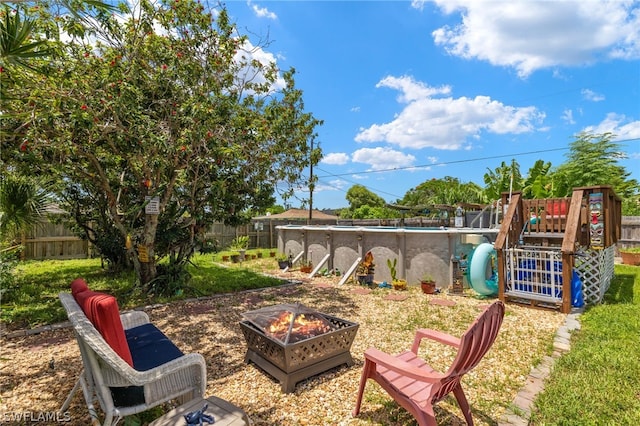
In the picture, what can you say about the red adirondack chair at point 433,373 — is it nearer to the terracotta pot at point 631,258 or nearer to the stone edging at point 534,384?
the stone edging at point 534,384

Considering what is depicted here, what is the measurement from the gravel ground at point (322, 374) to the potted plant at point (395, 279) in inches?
42.0

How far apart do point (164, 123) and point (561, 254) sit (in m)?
8.58

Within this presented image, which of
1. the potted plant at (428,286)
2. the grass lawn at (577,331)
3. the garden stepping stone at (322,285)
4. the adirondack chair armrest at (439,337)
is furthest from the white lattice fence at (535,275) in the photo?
the adirondack chair armrest at (439,337)

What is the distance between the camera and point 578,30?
7238mm

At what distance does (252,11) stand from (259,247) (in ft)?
46.5

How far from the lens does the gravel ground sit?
3.06m

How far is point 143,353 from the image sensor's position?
10.2ft

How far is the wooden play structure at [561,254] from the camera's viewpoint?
6.70 meters

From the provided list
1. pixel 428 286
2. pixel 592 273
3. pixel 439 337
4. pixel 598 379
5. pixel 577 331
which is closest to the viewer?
pixel 439 337

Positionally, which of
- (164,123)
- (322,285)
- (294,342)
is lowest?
(322,285)

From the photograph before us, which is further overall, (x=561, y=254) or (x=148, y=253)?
(x=148, y=253)

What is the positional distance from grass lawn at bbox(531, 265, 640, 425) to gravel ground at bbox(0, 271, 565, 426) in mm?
341

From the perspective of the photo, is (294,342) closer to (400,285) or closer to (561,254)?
(400,285)

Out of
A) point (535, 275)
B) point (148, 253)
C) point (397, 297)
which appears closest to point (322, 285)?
point (397, 297)
